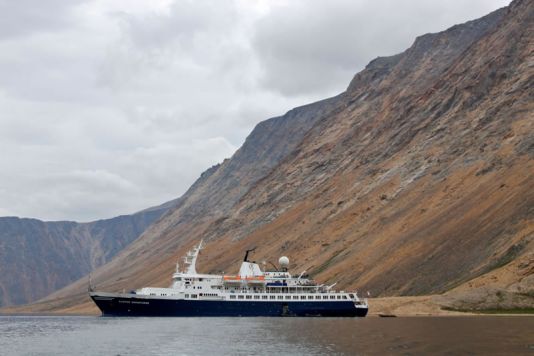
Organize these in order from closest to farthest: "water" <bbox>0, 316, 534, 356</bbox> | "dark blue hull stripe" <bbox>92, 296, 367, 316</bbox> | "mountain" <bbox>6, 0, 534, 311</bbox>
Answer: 1. "water" <bbox>0, 316, 534, 356</bbox>
2. "dark blue hull stripe" <bbox>92, 296, 367, 316</bbox>
3. "mountain" <bbox>6, 0, 534, 311</bbox>

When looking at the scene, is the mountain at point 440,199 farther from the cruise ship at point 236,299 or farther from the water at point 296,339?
the water at point 296,339

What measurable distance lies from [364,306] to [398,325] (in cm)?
2712

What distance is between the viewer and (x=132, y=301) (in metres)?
109

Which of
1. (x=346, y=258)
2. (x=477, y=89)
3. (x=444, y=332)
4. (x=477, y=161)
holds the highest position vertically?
(x=477, y=89)

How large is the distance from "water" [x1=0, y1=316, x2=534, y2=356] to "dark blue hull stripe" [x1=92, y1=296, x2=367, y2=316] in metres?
19.2

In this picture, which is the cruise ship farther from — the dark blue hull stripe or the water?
the water

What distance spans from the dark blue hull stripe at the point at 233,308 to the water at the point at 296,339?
19.2m

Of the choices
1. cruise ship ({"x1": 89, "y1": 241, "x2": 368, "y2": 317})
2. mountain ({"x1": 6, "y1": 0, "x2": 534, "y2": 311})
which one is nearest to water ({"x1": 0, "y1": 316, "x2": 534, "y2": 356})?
cruise ship ({"x1": 89, "y1": 241, "x2": 368, "y2": 317})

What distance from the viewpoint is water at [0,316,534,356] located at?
5590 cm

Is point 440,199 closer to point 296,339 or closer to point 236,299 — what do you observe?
point 236,299

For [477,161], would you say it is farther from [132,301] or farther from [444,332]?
[444,332]

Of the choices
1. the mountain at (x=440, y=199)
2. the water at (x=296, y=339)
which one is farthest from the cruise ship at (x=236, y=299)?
the water at (x=296, y=339)

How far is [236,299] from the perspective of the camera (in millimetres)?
109562

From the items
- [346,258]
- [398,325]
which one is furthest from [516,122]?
[398,325]
